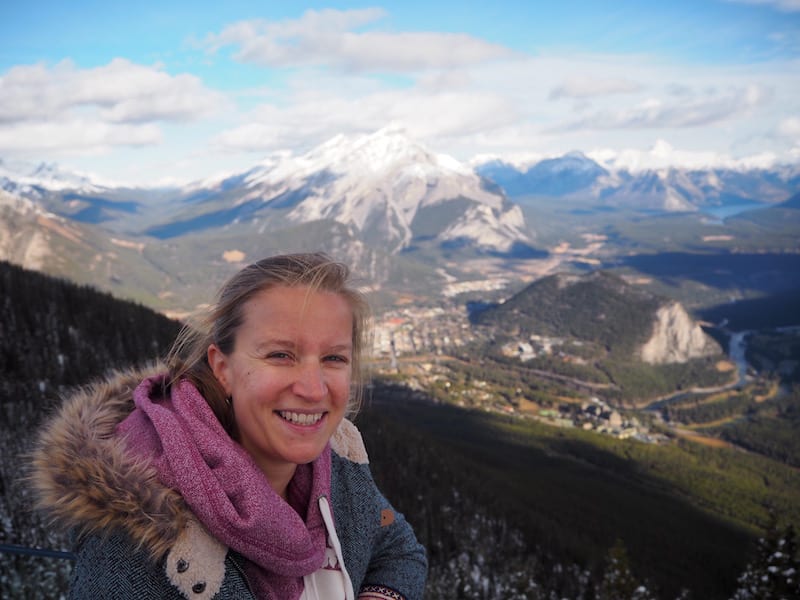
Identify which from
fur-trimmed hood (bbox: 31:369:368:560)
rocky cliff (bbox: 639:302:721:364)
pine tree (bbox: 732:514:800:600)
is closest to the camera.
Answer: fur-trimmed hood (bbox: 31:369:368:560)

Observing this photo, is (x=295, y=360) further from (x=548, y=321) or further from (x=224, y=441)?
(x=548, y=321)

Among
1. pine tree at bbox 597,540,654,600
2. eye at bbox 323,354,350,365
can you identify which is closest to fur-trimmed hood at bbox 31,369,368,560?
eye at bbox 323,354,350,365

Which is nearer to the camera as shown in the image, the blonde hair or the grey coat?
the grey coat

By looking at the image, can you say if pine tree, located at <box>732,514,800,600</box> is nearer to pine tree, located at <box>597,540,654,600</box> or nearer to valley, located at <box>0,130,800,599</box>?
valley, located at <box>0,130,800,599</box>

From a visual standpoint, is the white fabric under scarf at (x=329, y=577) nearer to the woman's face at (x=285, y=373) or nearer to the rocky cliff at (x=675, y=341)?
the woman's face at (x=285, y=373)

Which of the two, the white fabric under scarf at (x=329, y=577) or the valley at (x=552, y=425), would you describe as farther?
the valley at (x=552, y=425)

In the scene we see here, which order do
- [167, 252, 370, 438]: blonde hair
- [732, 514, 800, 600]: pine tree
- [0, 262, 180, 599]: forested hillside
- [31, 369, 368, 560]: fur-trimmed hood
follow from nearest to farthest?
[31, 369, 368, 560]: fur-trimmed hood, [167, 252, 370, 438]: blonde hair, [732, 514, 800, 600]: pine tree, [0, 262, 180, 599]: forested hillside

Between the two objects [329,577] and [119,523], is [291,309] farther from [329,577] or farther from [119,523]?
[329,577]

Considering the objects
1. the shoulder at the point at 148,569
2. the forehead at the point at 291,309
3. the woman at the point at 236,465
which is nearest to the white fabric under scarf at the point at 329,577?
the woman at the point at 236,465

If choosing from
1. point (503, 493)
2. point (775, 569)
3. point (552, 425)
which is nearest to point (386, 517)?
point (775, 569)

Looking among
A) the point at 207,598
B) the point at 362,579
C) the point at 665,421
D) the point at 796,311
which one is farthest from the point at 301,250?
the point at 796,311
